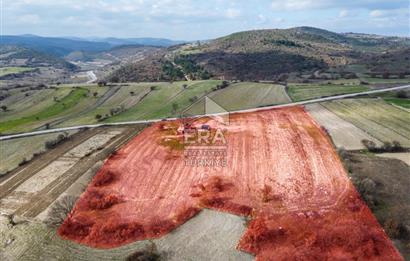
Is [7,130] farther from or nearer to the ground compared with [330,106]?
nearer to the ground

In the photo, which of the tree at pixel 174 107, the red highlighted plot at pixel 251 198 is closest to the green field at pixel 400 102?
the red highlighted plot at pixel 251 198

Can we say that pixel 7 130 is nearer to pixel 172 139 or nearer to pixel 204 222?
pixel 172 139

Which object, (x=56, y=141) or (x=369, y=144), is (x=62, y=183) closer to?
(x=56, y=141)

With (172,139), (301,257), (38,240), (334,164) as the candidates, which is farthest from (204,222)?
(172,139)

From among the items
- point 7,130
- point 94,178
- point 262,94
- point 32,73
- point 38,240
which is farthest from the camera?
point 32,73

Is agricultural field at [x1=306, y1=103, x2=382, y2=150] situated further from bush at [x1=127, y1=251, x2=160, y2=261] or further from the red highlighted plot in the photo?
bush at [x1=127, y1=251, x2=160, y2=261]

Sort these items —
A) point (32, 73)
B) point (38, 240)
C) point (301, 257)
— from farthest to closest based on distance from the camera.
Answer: point (32, 73)
point (38, 240)
point (301, 257)

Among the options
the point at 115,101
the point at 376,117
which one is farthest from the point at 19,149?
the point at 376,117
